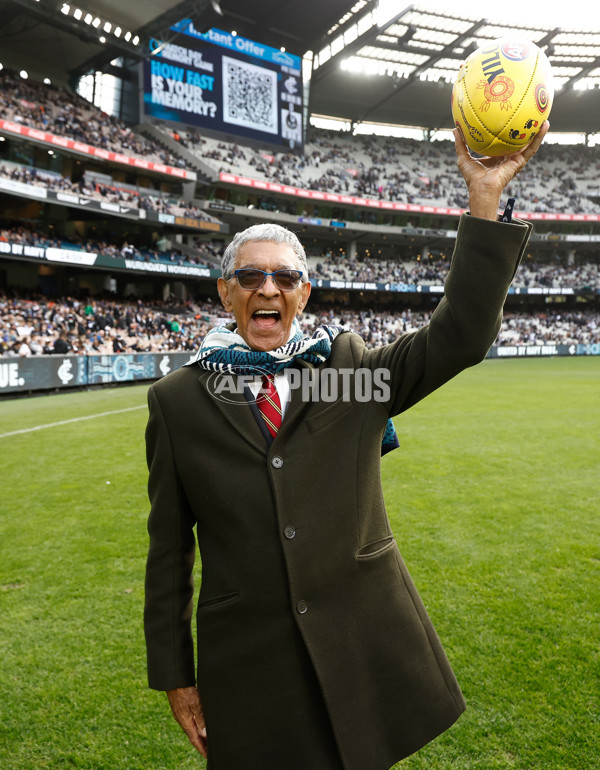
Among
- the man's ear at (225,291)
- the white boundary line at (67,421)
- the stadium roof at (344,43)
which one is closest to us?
the man's ear at (225,291)

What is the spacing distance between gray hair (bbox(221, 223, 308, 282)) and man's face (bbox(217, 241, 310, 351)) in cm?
2

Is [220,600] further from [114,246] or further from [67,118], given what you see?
[67,118]

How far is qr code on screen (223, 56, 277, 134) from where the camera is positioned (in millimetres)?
42594

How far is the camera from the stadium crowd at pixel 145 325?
2260cm

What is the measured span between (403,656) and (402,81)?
192 ft

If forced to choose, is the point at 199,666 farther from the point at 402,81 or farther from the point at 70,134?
the point at 402,81

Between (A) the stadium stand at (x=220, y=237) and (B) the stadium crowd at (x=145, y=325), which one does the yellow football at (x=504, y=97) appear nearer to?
(A) the stadium stand at (x=220, y=237)

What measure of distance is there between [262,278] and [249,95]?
160 feet

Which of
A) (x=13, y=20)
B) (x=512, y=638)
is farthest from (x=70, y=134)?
(x=512, y=638)

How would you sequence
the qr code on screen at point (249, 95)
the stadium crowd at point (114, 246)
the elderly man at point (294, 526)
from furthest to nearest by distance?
the qr code on screen at point (249, 95), the stadium crowd at point (114, 246), the elderly man at point (294, 526)

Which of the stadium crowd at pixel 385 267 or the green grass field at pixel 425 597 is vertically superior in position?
the stadium crowd at pixel 385 267

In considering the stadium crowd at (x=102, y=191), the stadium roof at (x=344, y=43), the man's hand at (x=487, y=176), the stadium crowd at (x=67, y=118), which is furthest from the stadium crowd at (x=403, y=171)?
the man's hand at (x=487, y=176)

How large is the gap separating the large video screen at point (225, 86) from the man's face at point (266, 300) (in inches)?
1755

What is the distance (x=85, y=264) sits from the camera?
29.5m
